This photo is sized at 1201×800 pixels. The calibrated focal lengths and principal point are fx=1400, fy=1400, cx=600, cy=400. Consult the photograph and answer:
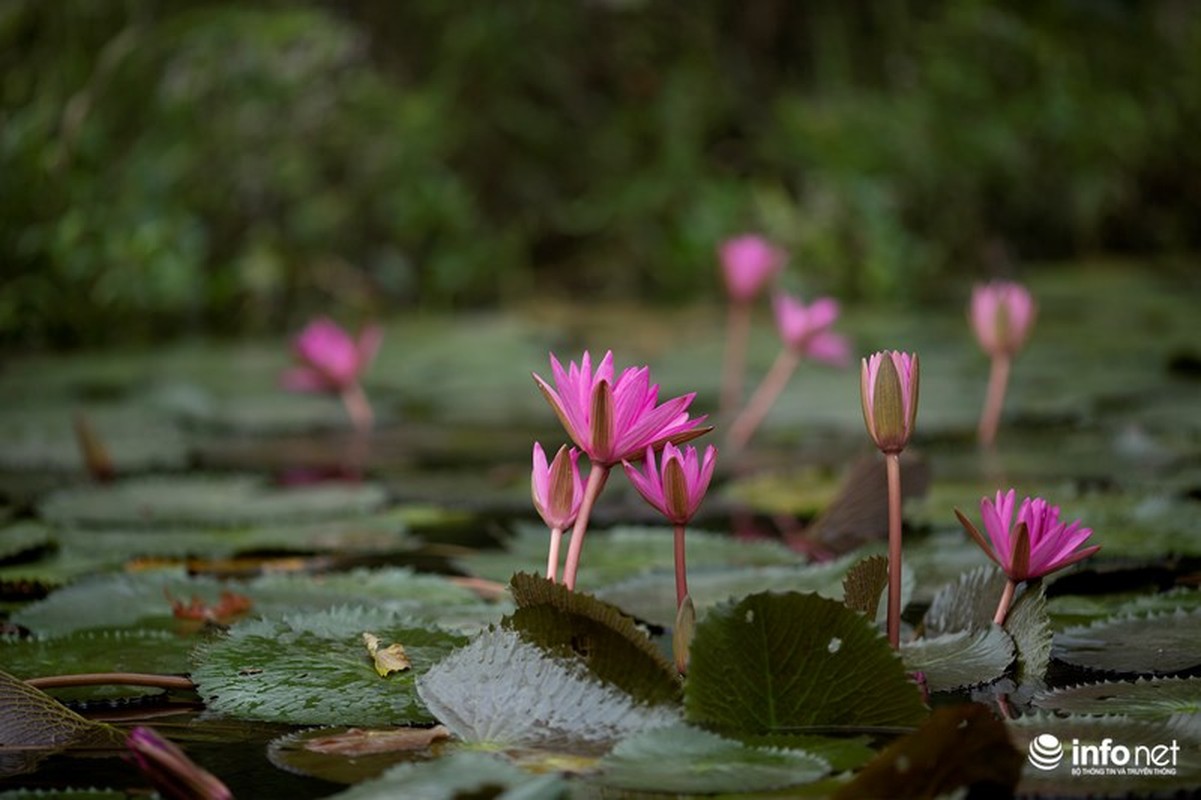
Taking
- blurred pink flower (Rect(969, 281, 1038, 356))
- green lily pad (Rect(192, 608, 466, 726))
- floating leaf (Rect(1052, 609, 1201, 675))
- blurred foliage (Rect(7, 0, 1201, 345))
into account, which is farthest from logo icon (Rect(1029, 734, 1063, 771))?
blurred foliage (Rect(7, 0, 1201, 345))

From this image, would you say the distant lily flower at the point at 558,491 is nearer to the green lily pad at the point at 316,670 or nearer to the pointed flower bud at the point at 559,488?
the pointed flower bud at the point at 559,488

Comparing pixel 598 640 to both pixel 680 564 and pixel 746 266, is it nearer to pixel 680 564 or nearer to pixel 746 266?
pixel 680 564

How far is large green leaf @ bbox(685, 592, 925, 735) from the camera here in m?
0.80

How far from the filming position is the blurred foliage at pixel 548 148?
12.5 ft

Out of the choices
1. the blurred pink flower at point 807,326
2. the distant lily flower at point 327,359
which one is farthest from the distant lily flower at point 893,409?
the distant lily flower at point 327,359

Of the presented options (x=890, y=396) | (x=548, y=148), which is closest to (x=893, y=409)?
(x=890, y=396)

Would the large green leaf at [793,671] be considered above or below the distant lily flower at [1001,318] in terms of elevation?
below

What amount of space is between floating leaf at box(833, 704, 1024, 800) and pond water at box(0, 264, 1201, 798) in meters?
0.06

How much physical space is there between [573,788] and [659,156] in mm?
5521

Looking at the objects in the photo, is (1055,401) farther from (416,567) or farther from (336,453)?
(416,567)

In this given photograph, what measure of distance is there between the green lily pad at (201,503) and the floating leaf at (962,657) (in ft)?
3.11

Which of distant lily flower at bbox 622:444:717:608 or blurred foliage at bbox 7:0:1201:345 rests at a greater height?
blurred foliage at bbox 7:0:1201:345

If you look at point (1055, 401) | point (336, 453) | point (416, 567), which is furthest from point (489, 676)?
point (1055, 401)

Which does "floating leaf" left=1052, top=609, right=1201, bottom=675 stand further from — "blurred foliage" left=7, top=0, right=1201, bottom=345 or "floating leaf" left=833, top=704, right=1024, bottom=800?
"blurred foliage" left=7, top=0, right=1201, bottom=345
